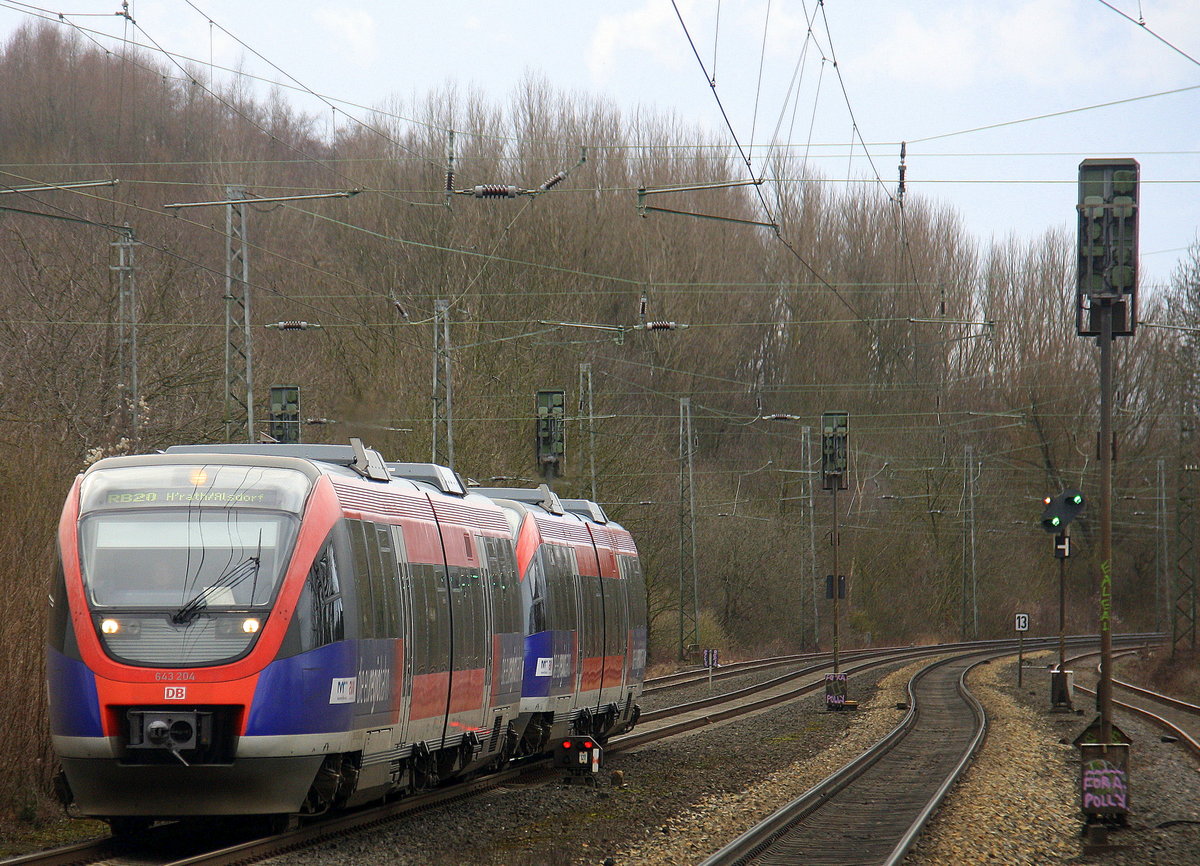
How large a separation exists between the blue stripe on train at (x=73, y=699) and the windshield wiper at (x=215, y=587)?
814 mm

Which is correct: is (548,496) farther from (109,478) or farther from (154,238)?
(154,238)

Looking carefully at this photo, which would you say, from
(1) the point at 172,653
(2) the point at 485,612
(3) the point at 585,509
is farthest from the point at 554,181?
(1) the point at 172,653

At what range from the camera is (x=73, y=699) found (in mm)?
11617

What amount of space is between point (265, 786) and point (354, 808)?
11.7 feet

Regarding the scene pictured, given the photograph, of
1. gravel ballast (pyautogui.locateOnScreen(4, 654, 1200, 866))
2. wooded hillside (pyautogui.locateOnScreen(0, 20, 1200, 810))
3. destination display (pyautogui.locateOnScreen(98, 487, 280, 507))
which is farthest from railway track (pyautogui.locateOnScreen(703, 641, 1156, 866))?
wooded hillside (pyautogui.locateOnScreen(0, 20, 1200, 810))

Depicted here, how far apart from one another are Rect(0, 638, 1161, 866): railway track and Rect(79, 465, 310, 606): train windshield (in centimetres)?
189

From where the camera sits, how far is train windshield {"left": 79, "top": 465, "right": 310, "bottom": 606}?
11.8 m

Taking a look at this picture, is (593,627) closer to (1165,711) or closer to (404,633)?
(404,633)

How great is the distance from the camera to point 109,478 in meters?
12.3

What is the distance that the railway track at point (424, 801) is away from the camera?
11266 millimetres

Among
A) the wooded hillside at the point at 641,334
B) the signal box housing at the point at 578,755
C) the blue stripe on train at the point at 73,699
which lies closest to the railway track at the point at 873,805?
the signal box housing at the point at 578,755

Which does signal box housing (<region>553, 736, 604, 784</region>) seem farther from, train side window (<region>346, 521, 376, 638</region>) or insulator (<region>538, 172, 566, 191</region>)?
insulator (<region>538, 172, 566, 191</region>)

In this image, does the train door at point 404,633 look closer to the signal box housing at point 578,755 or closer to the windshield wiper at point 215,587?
the windshield wiper at point 215,587

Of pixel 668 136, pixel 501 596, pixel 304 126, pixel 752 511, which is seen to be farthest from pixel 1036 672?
pixel 304 126
